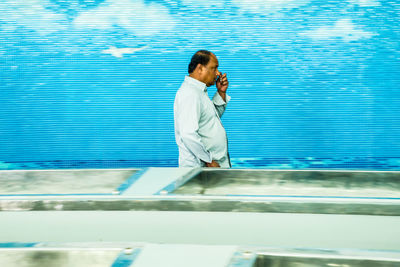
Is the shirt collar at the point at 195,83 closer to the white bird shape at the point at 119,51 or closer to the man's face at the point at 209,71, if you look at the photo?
the man's face at the point at 209,71

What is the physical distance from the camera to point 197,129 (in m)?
2.29

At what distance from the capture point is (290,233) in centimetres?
128

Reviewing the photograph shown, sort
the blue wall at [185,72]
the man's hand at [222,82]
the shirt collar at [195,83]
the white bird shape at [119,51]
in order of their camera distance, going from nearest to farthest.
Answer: the shirt collar at [195,83] < the man's hand at [222,82] < the blue wall at [185,72] < the white bird shape at [119,51]

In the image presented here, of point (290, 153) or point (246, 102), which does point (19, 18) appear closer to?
point (246, 102)

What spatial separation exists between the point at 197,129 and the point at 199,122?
144 mm

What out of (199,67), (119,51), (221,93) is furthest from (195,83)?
(119,51)

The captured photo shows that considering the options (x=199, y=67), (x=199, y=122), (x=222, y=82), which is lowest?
(x=199, y=122)

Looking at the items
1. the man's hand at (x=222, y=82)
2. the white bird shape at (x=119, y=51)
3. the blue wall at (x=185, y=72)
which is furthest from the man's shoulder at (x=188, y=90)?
the white bird shape at (x=119, y=51)

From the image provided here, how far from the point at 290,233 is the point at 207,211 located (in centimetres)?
23

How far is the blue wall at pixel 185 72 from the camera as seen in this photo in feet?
18.3

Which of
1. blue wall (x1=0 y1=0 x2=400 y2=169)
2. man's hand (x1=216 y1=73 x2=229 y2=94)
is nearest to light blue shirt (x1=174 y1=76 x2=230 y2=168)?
man's hand (x1=216 y1=73 x2=229 y2=94)

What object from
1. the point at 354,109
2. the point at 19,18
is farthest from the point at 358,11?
the point at 19,18

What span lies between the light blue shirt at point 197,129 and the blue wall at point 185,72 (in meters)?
3.25

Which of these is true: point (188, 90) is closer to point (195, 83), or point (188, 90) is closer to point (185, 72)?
point (195, 83)
